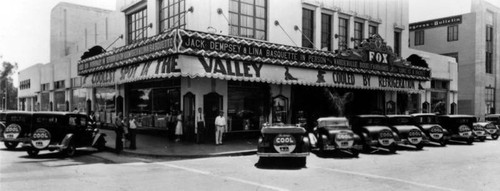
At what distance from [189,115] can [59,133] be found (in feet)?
18.8

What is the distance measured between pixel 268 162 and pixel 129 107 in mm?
13863

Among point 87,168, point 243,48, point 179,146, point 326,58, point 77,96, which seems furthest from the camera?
point 77,96

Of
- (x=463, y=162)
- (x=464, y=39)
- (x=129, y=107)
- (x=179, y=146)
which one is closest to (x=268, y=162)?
(x=179, y=146)

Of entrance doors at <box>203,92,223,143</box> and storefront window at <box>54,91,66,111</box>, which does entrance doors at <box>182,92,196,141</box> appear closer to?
entrance doors at <box>203,92,223,143</box>

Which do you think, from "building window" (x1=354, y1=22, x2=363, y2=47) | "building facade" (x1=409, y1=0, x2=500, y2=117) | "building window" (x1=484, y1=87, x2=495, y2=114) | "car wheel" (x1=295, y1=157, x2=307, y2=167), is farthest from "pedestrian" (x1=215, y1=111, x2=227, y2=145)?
"building window" (x1=484, y1=87, x2=495, y2=114)

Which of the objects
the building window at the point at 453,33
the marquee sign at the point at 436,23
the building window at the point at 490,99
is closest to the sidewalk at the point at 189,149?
the building window at the point at 453,33

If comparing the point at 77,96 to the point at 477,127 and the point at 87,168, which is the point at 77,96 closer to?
the point at 87,168

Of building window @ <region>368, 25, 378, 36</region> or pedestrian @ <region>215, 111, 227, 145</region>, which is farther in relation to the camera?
building window @ <region>368, 25, 378, 36</region>

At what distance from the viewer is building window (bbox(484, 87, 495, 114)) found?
128ft

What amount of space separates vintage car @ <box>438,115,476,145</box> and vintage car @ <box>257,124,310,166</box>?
11.0 m

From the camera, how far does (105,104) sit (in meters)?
25.7

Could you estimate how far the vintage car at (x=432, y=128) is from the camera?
55.7 feet

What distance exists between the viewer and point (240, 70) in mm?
16406

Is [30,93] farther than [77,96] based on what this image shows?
Yes
